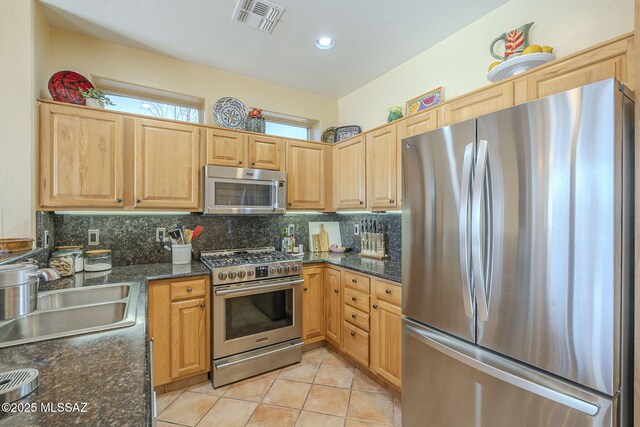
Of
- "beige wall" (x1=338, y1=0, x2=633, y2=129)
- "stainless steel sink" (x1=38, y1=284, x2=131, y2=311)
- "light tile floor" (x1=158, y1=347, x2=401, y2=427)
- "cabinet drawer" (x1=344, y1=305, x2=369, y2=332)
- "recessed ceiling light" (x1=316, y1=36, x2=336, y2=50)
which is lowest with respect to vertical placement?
"light tile floor" (x1=158, y1=347, x2=401, y2=427)

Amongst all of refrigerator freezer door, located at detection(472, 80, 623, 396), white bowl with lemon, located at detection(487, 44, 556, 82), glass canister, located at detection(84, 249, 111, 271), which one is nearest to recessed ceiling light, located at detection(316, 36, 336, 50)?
white bowl with lemon, located at detection(487, 44, 556, 82)

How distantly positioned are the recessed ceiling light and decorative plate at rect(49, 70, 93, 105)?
1908mm

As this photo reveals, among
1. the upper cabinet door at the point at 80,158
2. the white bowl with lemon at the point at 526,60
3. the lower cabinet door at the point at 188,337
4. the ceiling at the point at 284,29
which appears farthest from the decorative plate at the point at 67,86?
the white bowl with lemon at the point at 526,60

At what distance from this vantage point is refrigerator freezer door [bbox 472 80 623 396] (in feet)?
3.21

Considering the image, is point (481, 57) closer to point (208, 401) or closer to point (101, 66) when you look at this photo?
point (101, 66)

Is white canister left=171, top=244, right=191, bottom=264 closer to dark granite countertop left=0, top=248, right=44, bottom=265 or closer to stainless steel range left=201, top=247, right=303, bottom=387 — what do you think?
stainless steel range left=201, top=247, right=303, bottom=387

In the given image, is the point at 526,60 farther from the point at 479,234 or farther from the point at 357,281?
the point at 357,281

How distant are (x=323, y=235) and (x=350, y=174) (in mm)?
869

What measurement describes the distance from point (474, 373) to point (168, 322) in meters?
2.05

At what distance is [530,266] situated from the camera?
1.16m

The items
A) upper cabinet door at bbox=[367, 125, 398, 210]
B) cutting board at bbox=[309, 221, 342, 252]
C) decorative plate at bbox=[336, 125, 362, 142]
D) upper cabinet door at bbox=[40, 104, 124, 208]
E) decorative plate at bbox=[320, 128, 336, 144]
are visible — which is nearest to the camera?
upper cabinet door at bbox=[40, 104, 124, 208]

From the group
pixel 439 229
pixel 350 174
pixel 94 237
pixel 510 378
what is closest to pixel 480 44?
pixel 350 174

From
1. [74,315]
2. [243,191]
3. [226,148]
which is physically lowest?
[74,315]

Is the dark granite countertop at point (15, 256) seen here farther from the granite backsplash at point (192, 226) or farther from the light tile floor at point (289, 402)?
the light tile floor at point (289, 402)
